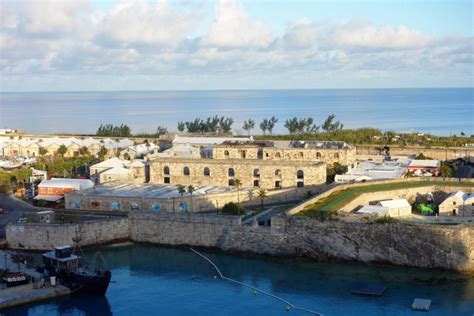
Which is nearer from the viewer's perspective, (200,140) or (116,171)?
(116,171)

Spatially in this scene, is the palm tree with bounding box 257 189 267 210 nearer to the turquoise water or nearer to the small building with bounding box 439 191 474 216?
the turquoise water

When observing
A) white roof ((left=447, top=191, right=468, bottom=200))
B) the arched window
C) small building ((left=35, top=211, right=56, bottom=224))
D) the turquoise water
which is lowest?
the turquoise water

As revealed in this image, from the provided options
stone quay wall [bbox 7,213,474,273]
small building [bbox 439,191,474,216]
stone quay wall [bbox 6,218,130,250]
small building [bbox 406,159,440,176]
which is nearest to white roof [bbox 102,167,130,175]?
stone quay wall [bbox 7,213,474,273]

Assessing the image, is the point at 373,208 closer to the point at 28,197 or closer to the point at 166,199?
the point at 166,199

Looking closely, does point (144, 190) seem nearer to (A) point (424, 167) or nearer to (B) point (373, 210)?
(B) point (373, 210)

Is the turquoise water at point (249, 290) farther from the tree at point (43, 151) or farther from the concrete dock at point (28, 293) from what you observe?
the tree at point (43, 151)

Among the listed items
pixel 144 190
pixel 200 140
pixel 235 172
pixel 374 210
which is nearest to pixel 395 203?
pixel 374 210
